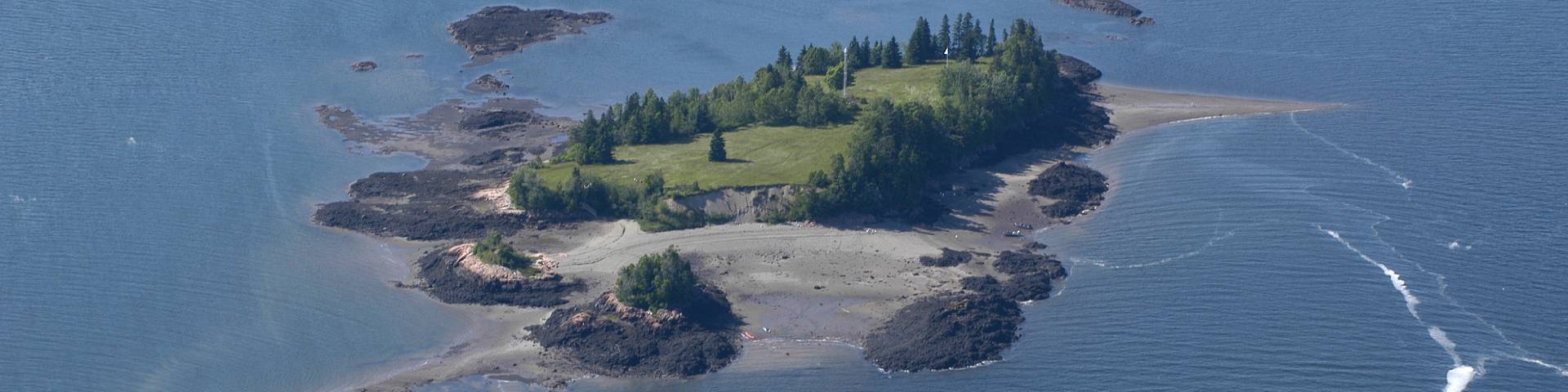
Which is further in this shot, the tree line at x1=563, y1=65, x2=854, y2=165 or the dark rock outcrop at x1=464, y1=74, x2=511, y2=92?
the dark rock outcrop at x1=464, y1=74, x2=511, y2=92

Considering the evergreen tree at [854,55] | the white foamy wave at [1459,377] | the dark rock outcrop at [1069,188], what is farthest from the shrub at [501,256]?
the white foamy wave at [1459,377]

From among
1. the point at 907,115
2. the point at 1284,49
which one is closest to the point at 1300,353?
the point at 907,115

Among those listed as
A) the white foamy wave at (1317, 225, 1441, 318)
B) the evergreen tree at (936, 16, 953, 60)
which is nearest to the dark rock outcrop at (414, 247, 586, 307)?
the white foamy wave at (1317, 225, 1441, 318)

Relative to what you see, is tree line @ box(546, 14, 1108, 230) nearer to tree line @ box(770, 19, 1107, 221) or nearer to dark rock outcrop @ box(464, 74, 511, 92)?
tree line @ box(770, 19, 1107, 221)

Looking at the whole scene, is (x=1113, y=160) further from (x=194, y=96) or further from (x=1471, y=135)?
(x=194, y=96)

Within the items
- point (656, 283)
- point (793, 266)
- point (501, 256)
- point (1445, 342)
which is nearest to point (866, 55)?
point (793, 266)

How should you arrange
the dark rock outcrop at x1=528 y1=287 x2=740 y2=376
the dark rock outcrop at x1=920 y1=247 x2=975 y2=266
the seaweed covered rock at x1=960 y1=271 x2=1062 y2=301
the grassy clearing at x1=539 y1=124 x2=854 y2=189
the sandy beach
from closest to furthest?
the dark rock outcrop at x1=528 y1=287 x2=740 y2=376
the sandy beach
the seaweed covered rock at x1=960 y1=271 x2=1062 y2=301
the dark rock outcrop at x1=920 y1=247 x2=975 y2=266
the grassy clearing at x1=539 y1=124 x2=854 y2=189

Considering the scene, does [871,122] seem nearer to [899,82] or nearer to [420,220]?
[899,82]
